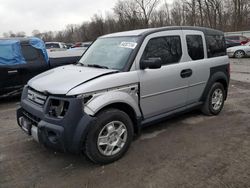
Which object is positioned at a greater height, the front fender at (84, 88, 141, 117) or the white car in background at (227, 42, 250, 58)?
the front fender at (84, 88, 141, 117)

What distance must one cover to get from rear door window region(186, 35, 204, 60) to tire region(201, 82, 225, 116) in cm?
83

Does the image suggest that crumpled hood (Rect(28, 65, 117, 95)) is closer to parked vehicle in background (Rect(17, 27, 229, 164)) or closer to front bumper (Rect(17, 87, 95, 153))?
parked vehicle in background (Rect(17, 27, 229, 164))

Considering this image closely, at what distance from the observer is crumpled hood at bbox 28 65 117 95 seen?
12.1 ft

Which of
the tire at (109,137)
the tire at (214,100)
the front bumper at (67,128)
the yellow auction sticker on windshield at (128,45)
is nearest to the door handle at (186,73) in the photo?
the tire at (214,100)

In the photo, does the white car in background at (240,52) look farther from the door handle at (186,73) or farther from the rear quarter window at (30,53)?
the door handle at (186,73)

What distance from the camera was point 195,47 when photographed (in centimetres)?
536

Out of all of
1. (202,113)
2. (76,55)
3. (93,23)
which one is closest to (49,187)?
(202,113)

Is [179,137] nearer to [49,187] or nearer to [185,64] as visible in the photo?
[185,64]

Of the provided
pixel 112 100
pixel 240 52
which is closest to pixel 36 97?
pixel 112 100

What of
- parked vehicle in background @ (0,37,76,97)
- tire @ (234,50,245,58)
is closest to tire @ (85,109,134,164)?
parked vehicle in background @ (0,37,76,97)

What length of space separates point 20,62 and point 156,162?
5.64 m

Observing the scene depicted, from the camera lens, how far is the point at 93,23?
7200 centimetres

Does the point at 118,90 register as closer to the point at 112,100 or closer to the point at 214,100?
Result: the point at 112,100

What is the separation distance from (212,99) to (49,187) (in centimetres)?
391
